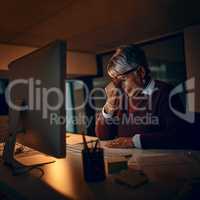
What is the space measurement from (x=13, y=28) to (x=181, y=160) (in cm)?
179

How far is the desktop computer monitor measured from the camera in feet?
2.96

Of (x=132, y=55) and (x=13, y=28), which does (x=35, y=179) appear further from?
(x=13, y=28)

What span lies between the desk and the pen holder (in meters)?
0.03

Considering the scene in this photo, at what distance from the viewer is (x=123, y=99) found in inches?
85.8

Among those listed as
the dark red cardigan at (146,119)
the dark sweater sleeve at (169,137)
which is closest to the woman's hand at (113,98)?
the dark red cardigan at (146,119)

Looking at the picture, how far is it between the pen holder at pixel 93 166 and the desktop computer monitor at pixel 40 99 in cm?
9

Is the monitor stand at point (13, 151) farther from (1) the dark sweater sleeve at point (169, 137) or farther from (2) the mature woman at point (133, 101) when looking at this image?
(2) the mature woman at point (133, 101)

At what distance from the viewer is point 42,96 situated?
39.9 inches

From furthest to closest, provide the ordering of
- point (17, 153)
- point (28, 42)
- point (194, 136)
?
point (28, 42) < point (194, 136) < point (17, 153)

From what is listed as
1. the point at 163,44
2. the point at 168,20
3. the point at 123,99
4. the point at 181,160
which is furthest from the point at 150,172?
the point at 163,44

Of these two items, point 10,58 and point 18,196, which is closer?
point 18,196

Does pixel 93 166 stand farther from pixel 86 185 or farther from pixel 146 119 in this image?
pixel 146 119

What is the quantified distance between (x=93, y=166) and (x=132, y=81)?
48.7 inches

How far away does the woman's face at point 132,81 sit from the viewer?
6.55ft
